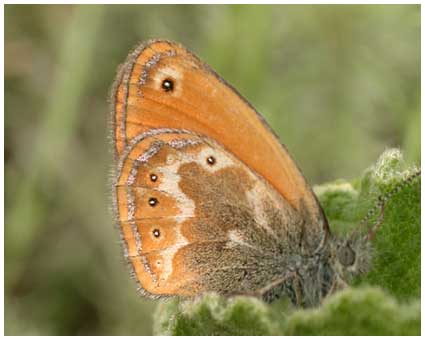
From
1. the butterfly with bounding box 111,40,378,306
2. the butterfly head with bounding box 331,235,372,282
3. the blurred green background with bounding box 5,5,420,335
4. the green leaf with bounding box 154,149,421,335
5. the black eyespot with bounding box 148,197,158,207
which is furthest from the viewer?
the blurred green background with bounding box 5,5,420,335

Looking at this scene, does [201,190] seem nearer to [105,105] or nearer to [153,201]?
[153,201]

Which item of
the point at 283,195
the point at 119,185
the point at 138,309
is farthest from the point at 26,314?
the point at 283,195

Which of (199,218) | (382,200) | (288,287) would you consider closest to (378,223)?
(382,200)

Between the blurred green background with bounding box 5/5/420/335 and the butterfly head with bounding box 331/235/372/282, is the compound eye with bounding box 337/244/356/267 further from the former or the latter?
the blurred green background with bounding box 5/5/420/335

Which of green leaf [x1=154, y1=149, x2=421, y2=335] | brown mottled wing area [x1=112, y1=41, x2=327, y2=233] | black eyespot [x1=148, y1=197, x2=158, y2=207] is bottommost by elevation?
green leaf [x1=154, y1=149, x2=421, y2=335]

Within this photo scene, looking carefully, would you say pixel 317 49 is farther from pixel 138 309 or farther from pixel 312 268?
pixel 312 268

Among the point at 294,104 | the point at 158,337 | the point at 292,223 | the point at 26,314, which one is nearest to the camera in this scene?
the point at 158,337

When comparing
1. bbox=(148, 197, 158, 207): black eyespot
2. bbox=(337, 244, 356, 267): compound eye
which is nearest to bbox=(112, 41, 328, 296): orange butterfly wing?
bbox=(148, 197, 158, 207): black eyespot
